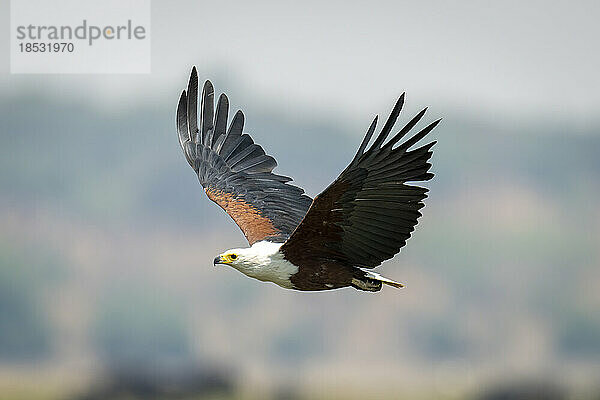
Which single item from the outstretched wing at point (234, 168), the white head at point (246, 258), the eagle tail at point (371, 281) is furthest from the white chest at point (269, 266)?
the outstretched wing at point (234, 168)

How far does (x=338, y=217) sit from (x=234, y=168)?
310 centimetres

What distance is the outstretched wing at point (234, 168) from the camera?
30.0ft

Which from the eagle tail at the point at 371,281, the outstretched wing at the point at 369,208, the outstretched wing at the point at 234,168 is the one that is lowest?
the eagle tail at the point at 371,281

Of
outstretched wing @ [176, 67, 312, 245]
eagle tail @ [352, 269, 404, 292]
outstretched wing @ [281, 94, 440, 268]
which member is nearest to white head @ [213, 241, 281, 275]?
outstretched wing @ [281, 94, 440, 268]

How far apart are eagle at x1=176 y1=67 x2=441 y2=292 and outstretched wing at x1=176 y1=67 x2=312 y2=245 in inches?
0.5

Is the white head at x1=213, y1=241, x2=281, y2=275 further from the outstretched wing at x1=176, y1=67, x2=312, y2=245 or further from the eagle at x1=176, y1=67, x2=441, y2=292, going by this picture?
the outstretched wing at x1=176, y1=67, x2=312, y2=245

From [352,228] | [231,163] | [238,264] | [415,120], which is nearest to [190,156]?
[231,163]

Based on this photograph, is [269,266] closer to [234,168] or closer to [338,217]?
[338,217]

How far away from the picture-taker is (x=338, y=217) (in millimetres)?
7000

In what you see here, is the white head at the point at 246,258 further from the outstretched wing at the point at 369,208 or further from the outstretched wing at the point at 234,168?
the outstretched wing at the point at 234,168

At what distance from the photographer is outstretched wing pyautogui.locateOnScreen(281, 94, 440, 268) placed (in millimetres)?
6668

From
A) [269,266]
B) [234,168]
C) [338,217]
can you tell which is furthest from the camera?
[234,168]

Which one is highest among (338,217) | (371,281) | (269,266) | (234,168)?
(234,168)

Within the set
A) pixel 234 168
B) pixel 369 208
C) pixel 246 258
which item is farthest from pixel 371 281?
pixel 234 168
